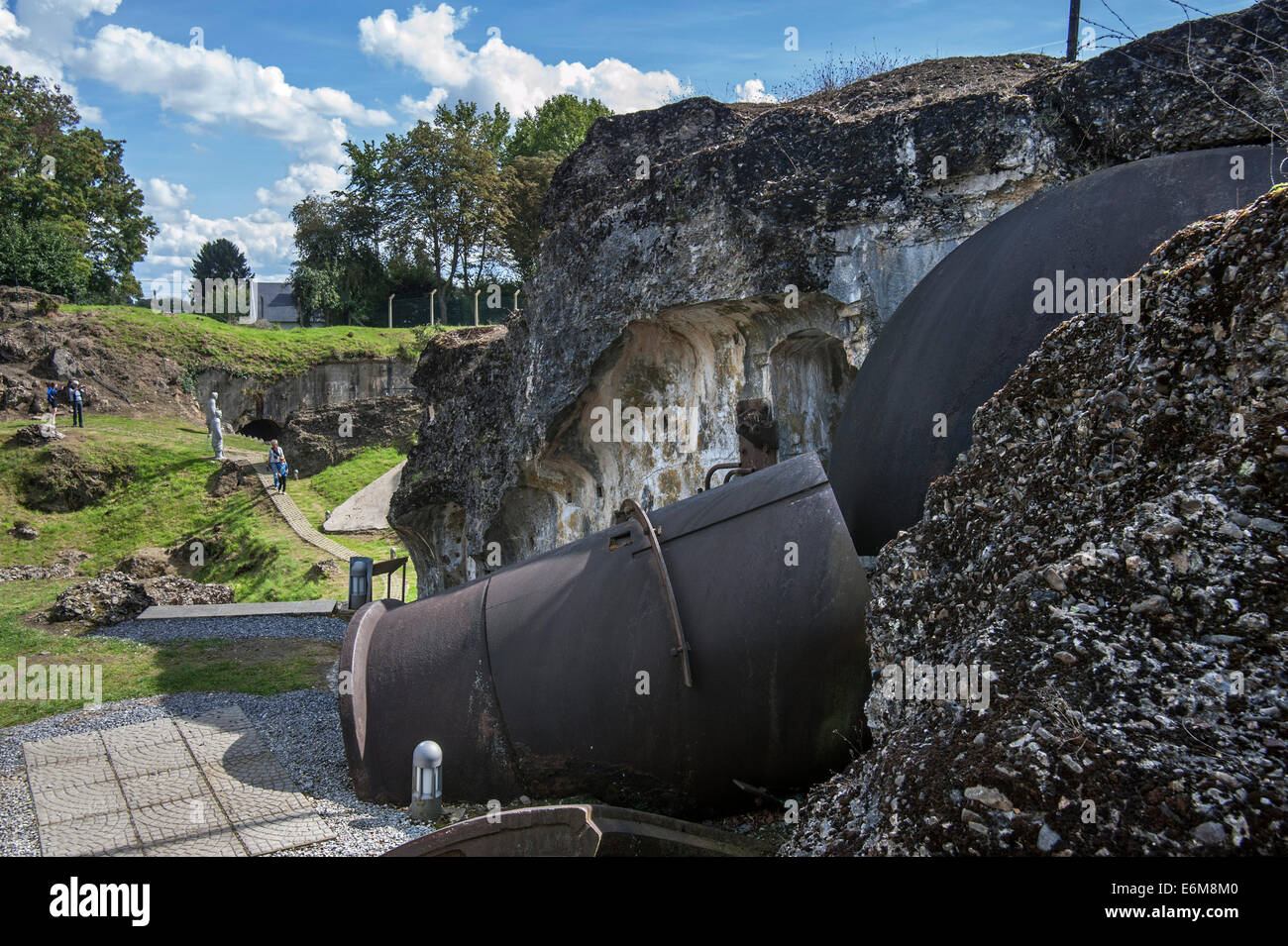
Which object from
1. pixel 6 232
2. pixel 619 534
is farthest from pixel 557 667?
pixel 6 232

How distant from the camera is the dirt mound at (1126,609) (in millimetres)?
2168

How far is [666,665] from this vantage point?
4270mm

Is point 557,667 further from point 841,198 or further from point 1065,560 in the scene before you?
point 841,198

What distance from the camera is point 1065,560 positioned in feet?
8.54

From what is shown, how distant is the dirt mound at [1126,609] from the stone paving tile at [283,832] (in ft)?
11.9

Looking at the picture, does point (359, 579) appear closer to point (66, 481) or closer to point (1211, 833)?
point (1211, 833)

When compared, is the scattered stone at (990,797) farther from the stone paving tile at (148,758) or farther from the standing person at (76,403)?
the standing person at (76,403)

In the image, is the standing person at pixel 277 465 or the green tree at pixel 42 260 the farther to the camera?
the green tree at pixel 42 260

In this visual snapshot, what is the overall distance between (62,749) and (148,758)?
96 centimetres

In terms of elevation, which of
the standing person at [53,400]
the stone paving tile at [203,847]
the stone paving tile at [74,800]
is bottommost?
the stone paving tile at [74,800]

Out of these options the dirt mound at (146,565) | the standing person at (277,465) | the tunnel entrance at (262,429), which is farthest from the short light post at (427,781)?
the tunnel entrance at (262,429)

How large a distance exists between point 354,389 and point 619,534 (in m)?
30.7

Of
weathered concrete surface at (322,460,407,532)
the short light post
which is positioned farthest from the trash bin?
weathered concrete surface at (322,460,407,532)

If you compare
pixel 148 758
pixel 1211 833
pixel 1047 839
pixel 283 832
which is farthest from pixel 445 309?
pixel 1211 833
